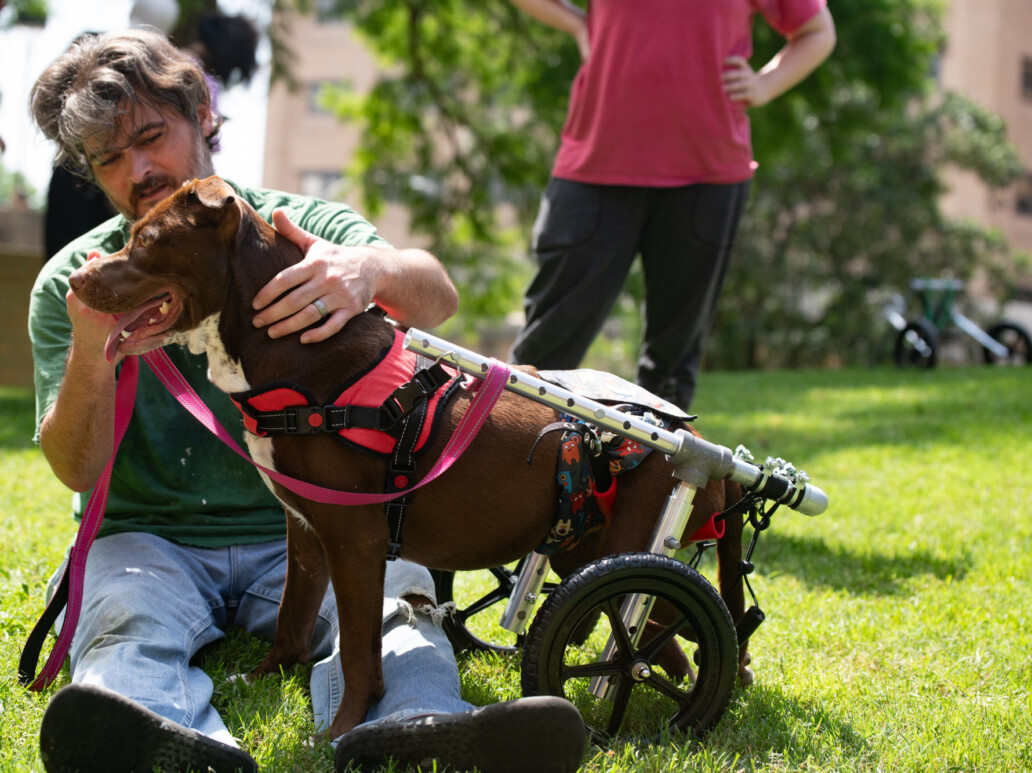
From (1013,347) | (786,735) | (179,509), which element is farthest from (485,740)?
(1013,347)

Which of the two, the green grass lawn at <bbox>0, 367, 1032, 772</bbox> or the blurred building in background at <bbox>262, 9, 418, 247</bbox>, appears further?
the blurred building in background at <bbox>262, 9, 418, 247</bbox>

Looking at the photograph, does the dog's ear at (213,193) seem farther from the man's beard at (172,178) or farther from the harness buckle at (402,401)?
the harness buckle at (402,401)

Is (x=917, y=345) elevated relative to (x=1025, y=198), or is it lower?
lower

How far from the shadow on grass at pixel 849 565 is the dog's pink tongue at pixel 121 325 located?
2743 mm

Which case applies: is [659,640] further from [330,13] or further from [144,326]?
[330,13]

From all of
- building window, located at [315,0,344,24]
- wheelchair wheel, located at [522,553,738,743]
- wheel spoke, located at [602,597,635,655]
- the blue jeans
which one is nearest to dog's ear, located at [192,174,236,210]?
the blue jeans

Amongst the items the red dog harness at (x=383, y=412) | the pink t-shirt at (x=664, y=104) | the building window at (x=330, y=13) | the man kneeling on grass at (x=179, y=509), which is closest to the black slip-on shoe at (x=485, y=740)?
the man kneeling on grass at (x=179, y=509)

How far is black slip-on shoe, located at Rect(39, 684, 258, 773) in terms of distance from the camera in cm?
183

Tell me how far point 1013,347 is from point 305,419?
15142 mm

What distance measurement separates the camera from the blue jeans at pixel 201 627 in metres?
2.17

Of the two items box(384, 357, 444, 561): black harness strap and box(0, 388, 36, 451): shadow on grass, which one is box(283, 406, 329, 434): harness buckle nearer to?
box(384, 357, 444, 561): black harness strap

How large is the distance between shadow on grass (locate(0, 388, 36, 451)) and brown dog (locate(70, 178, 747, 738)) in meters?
5.18

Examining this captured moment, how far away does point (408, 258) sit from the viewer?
2.54 meters

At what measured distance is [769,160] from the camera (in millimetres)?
11484
